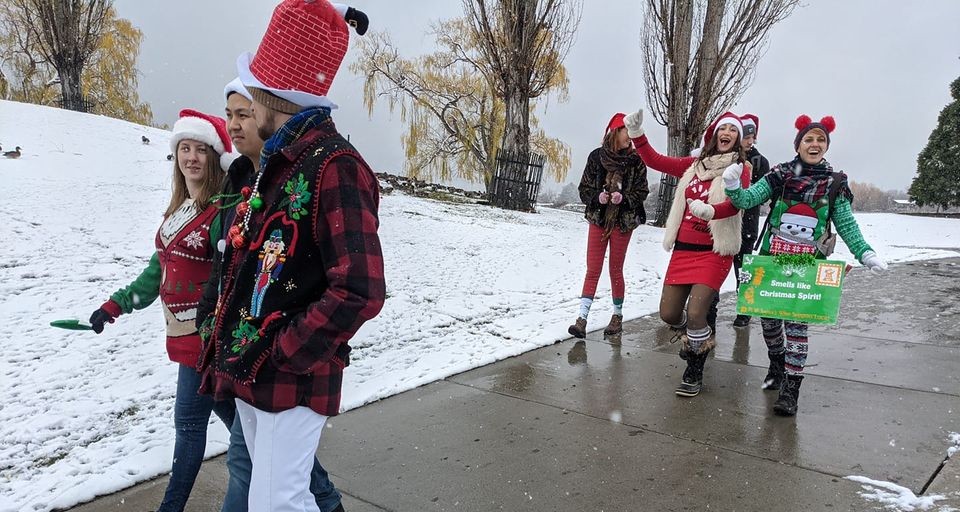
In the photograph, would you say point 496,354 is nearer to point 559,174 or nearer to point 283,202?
point 283,202

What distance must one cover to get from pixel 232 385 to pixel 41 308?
13.0 ft

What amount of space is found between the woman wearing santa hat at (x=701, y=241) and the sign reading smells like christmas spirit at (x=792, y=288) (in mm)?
212

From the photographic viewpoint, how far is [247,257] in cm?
171

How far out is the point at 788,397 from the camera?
137 inches

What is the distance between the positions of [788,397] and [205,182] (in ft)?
10.6

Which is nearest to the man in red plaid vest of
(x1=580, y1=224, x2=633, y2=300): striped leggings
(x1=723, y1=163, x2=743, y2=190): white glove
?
(x1=723, y1=163, x2=743, y2=190): white glove

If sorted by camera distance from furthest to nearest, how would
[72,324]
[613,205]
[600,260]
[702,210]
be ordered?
1. [600,260]
2. [613,205]
3. [702,210]
4. [72,324]

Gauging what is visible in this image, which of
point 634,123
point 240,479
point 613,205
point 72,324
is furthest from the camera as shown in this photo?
point 613,205

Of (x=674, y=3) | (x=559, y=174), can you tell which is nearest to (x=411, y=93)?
(x=559, y=174)

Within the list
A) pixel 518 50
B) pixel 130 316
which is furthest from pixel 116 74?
pixel 130 316

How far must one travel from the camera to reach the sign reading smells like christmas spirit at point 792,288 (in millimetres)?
3361

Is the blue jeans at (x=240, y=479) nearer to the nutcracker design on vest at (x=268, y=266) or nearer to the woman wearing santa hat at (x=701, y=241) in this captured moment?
the nutcracker design on vest at (x=268, y=266)

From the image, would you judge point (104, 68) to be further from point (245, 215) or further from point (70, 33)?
point (245, 215)

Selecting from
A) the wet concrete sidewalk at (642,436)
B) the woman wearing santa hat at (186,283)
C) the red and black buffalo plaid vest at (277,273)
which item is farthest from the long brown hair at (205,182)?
the wet concrete sidewalk at (642,436)
